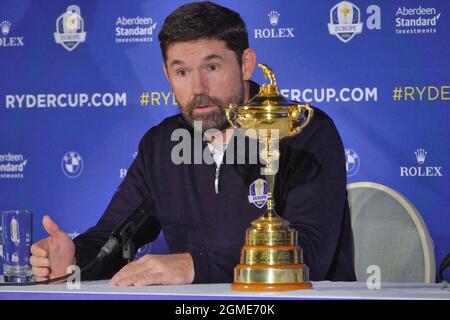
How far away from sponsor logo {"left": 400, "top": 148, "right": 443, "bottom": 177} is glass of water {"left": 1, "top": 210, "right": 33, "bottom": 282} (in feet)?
5.92

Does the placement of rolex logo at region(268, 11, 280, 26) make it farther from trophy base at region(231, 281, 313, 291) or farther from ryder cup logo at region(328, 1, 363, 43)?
trophy base at region(231, 281, 313, 291)

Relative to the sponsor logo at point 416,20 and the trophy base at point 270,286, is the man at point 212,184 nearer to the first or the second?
the trophy base at point 270,286

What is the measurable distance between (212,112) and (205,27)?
0.37 m

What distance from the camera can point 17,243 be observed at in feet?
9.08

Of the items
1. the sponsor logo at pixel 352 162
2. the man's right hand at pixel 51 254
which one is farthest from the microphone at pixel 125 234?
the sponsor logo at pixel 352 162

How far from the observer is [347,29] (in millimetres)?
4008

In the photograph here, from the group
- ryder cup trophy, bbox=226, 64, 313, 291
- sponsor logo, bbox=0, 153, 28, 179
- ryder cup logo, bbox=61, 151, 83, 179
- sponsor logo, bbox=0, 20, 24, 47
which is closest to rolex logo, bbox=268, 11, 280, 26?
ryder cup logo, bbox=61, 151, 83, 179

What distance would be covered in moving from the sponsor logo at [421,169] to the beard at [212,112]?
77cm

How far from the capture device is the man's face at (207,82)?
3873mm

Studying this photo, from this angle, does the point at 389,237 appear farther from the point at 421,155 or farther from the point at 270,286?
the point at 270,286

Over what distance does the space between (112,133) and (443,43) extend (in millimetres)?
1543
